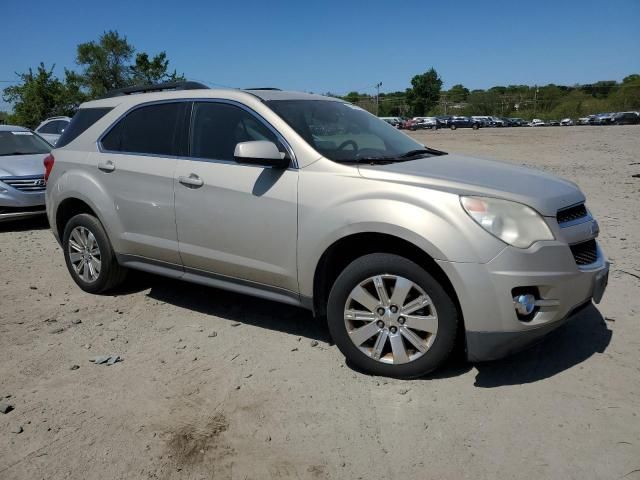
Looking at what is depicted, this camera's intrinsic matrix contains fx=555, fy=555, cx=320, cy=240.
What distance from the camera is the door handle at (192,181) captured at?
4.09 meters

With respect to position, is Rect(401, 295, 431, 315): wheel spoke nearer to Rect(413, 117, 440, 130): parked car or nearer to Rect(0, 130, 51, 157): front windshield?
Rect(0, 130, 51, 157): front windshield

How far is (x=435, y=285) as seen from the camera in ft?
10.4

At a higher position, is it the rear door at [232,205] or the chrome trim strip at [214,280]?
the rear door at [232,205]

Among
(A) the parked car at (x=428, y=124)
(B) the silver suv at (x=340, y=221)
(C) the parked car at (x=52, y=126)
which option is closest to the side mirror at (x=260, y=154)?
(B) the silver suv at (x=340, y=221)

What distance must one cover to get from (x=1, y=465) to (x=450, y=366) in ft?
8.56

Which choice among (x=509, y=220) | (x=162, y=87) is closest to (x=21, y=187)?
(x=162, y=87)

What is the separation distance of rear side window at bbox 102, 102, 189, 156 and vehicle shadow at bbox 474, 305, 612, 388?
2773mm

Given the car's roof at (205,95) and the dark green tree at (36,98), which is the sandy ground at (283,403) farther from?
the dark green tree at (36,98)

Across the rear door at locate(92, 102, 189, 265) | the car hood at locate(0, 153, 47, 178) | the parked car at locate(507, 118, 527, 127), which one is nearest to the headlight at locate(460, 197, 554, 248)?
the rear door at locate(92, 102, 189, 265)

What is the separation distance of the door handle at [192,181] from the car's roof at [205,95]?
64cm

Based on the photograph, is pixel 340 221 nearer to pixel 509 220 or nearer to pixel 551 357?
pixel 509 220

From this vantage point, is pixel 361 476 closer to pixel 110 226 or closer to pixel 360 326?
pixel 360 326

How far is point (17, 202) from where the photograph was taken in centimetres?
845

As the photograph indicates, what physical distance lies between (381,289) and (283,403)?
89cm
